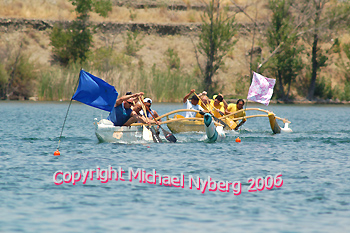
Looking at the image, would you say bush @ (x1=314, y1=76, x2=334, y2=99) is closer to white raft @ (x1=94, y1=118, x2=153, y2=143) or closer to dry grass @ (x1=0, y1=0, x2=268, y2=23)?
dry grass @ (x1=0, y1=0, x2=268, y2=23)

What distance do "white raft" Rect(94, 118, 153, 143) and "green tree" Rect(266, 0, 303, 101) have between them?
3570 centimetres

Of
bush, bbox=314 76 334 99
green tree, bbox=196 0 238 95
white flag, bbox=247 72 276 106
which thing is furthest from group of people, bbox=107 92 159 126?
bush, bbox=314 76 334 99

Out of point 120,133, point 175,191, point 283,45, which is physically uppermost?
point 283,45

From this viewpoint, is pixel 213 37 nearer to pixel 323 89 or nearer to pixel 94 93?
pixel 323 89

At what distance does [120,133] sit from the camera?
59.1 feet

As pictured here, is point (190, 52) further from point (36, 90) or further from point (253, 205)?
point (253, 205)

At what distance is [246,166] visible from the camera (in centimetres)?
1382

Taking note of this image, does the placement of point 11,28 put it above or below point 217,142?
above

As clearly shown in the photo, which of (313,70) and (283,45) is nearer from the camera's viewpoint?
(283,45)

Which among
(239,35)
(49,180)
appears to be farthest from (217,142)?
(239,35)

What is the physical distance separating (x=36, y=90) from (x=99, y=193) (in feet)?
136

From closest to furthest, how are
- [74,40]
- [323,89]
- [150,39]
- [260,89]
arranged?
[260,89], [323,89], [74,40], [150,39]

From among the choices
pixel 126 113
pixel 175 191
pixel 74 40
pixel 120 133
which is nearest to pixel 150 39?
pixel 74 40

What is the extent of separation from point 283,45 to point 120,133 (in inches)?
1470
